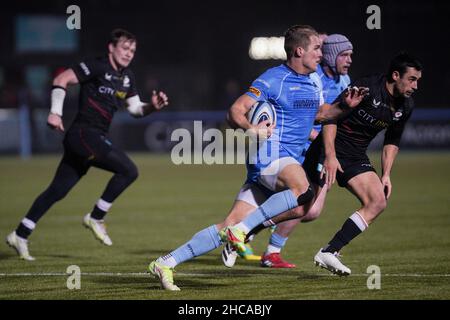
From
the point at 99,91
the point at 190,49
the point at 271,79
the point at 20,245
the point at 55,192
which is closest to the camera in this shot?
the point at 271,79

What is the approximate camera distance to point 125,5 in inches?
1294

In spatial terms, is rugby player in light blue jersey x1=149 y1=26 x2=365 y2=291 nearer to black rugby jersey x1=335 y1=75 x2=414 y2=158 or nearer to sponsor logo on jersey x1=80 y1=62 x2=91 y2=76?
black rugby jersey x1=335 y1=75 x2=414 y2=158

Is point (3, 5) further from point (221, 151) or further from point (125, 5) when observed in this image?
point (221, 151)

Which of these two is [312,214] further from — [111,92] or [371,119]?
[111,92]

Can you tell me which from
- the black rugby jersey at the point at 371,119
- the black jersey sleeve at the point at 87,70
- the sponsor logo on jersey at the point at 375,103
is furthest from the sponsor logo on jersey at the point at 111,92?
the sponsor logo on jersey at the point at 375,103

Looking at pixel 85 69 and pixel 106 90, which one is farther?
pixel 106 90

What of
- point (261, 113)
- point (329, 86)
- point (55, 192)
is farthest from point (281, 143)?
point (55, 192)

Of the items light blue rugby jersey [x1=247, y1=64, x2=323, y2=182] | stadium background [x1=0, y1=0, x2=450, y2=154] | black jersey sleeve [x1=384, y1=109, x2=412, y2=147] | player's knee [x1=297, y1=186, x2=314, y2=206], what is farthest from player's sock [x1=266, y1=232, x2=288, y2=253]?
stadium background [x1=0, y1=0, x2=450, y2=154]

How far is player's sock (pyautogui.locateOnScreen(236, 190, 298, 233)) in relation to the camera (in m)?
8.10

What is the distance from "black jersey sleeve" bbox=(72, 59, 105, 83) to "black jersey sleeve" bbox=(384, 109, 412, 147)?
3.52 meters

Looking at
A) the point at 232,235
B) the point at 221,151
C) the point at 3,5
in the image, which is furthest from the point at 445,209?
the point at 3,5

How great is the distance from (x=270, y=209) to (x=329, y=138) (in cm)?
120

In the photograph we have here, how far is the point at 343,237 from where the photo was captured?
9008 millimetres

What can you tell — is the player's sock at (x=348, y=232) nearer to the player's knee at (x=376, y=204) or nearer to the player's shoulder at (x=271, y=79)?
the player's knee at (x=376, y=204)
